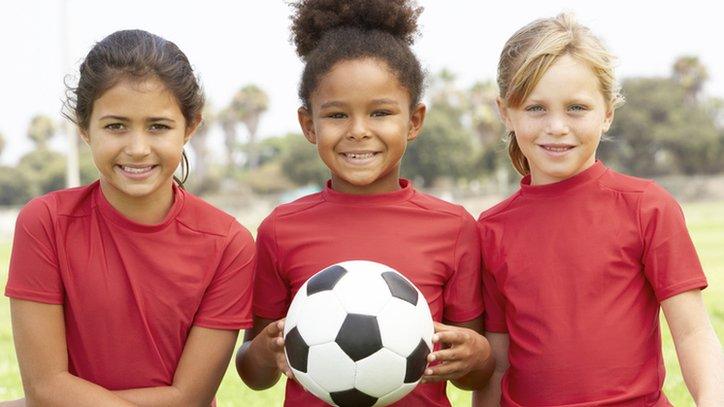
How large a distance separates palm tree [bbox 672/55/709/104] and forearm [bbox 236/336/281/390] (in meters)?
74.4

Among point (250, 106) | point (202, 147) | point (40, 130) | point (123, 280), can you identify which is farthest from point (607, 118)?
point (40, 130)

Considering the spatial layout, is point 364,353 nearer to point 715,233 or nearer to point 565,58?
point 565,58

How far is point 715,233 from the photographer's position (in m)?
26.8

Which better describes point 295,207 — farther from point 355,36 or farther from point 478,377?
point 478,377

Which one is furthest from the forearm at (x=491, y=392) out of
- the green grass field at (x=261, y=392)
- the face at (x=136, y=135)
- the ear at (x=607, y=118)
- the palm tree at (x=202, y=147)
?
the palm tree at (x=202, y=147)

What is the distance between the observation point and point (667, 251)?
11.2 feet

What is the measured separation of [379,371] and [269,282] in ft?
2.79

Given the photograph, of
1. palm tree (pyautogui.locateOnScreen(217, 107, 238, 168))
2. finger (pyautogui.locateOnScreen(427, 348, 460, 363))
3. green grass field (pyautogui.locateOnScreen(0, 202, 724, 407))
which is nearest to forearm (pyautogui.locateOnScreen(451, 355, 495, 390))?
finger (pyautogui.locateOnScreen(427, 348, 460, 363))

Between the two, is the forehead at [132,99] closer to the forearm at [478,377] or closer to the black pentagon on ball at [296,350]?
the black pentagon on ball at [296,350]

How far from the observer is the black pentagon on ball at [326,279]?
10.6 feet

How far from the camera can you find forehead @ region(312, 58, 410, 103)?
367 cm

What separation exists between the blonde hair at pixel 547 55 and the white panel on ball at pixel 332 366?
128 cm

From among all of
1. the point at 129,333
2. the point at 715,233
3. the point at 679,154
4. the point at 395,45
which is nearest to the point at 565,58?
the point at 395,45

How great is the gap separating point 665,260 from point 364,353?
1.18m
